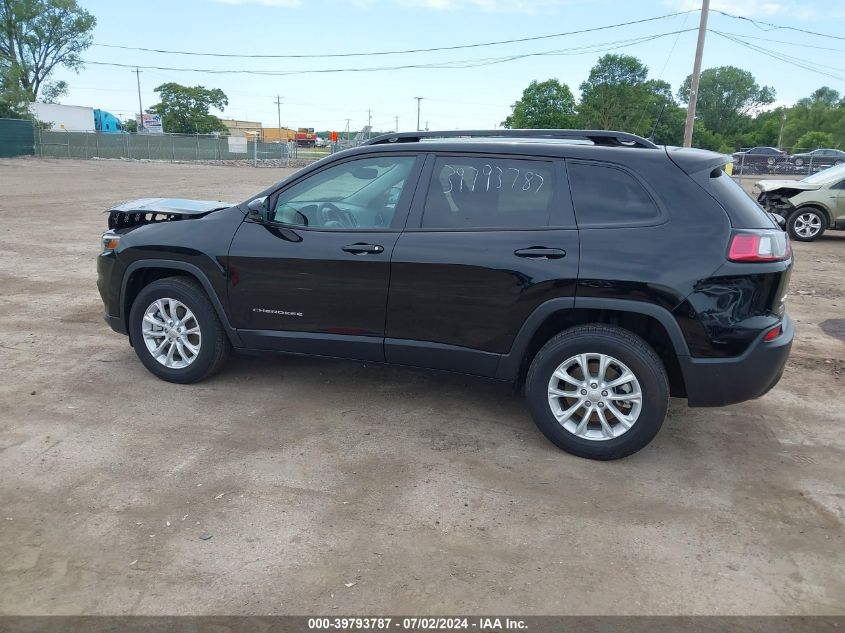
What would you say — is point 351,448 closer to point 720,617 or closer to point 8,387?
point 720,617

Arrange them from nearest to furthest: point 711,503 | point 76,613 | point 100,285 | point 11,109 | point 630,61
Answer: point 76,613 < point 711,503 < point 100,285 < point 11,109 < point 630,61

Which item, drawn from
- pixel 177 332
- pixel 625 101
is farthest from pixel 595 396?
pixel 625 101

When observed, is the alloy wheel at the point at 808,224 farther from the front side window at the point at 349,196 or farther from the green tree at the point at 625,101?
the green tree at the point at 625,101

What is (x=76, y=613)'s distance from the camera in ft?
8.71

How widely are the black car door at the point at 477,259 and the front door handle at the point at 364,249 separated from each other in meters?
0.12

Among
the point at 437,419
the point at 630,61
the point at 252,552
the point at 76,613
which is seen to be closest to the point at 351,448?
the point at 437,419

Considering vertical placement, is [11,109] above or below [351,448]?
above

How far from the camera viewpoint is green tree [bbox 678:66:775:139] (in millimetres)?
98062

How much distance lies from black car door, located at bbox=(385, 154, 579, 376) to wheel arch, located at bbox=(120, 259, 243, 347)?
4.13 ft

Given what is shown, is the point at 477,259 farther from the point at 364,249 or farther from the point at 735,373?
the point at 735,373

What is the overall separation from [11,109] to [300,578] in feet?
170

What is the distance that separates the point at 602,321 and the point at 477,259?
0.83m

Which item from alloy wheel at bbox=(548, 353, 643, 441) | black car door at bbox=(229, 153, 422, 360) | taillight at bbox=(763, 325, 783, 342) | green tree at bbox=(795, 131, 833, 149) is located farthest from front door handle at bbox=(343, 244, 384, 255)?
green tree at bbox=(795, 131, 833, 149)

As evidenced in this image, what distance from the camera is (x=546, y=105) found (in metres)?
71.4
